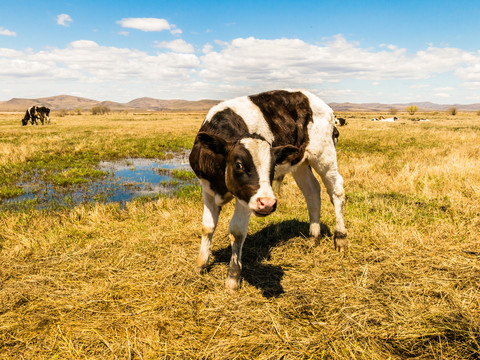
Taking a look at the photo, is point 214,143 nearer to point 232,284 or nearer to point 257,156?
point 257,156

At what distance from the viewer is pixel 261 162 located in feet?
10.3

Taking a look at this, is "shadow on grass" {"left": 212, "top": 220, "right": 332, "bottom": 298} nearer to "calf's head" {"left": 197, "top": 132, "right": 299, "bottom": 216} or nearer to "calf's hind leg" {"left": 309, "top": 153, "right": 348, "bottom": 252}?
"calf's hind leg" {"left": 309, "top": 153, "right": 348, "bottom": 252}

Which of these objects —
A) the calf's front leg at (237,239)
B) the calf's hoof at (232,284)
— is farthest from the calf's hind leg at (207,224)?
the calf's hoof at (232,284)

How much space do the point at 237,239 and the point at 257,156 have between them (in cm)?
139

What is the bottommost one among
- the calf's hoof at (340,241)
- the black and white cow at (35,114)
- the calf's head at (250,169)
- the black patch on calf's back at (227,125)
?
the calf's hoof at (340,241)

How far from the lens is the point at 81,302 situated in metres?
3.52

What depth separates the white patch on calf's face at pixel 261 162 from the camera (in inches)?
121

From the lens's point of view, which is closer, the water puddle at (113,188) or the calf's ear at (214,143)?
the calf's ear at (214,143)

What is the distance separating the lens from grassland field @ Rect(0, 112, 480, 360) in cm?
285

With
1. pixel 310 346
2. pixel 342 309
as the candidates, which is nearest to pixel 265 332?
pixel 310 346

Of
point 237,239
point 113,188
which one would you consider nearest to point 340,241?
point 237,239

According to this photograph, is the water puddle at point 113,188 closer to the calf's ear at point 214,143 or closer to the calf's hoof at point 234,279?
the calf's hoof at point 234,279

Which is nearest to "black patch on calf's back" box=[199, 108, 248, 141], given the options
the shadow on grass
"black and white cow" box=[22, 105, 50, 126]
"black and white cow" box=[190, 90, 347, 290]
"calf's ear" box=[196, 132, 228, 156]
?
"black and white cow" box=[190, 90, 347, 290]

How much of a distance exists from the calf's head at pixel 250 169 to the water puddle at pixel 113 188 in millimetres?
5912
